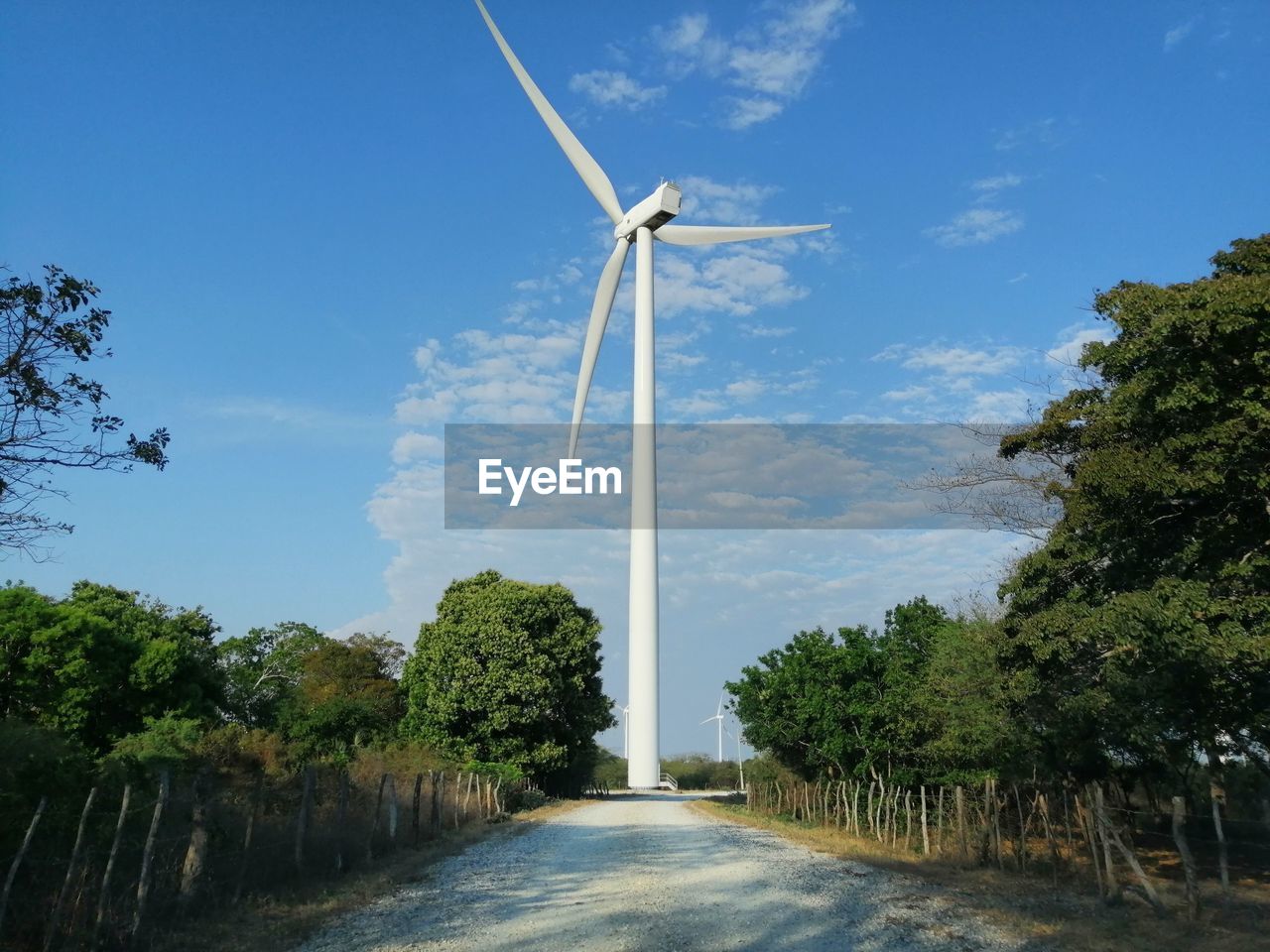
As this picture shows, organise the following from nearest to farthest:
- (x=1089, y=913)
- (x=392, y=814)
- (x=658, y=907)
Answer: (x=658, y=907)
(x=1089, y=913)
(x=392, y=814)

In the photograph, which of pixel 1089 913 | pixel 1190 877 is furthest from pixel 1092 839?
pixel 1190 877

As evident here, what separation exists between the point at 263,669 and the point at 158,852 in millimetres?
48583

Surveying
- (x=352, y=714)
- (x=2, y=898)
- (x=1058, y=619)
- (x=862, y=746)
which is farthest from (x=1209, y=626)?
(x=352, y=714)

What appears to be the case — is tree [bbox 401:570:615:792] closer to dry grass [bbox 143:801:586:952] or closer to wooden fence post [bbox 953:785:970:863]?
dry grass [bbox 143:801:586:952]

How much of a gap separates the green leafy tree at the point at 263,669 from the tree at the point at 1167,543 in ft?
121

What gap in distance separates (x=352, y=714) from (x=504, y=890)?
90.0ft

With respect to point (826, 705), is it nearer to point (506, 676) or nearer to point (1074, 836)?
point (1074, 836)

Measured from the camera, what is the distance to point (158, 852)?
11305 millimetres

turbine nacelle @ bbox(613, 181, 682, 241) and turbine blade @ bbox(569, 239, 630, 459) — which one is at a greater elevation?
turbine nacelle @ bbox(613, 181, 682, 241)

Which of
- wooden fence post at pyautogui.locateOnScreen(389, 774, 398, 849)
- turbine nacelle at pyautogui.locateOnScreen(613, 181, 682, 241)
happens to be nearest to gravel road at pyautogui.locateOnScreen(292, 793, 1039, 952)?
wooden fence post at pyautogui.locateOnScreen(389, 774, 398, 849)

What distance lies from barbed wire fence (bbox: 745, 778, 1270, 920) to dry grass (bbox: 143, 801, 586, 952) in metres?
10.9

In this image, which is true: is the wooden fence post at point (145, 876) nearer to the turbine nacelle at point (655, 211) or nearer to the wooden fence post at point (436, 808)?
the wooden fence post at point (436, 808)

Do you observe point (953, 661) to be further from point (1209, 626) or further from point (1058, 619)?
point (1209, 626)

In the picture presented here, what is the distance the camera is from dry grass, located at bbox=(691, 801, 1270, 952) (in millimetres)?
11047
